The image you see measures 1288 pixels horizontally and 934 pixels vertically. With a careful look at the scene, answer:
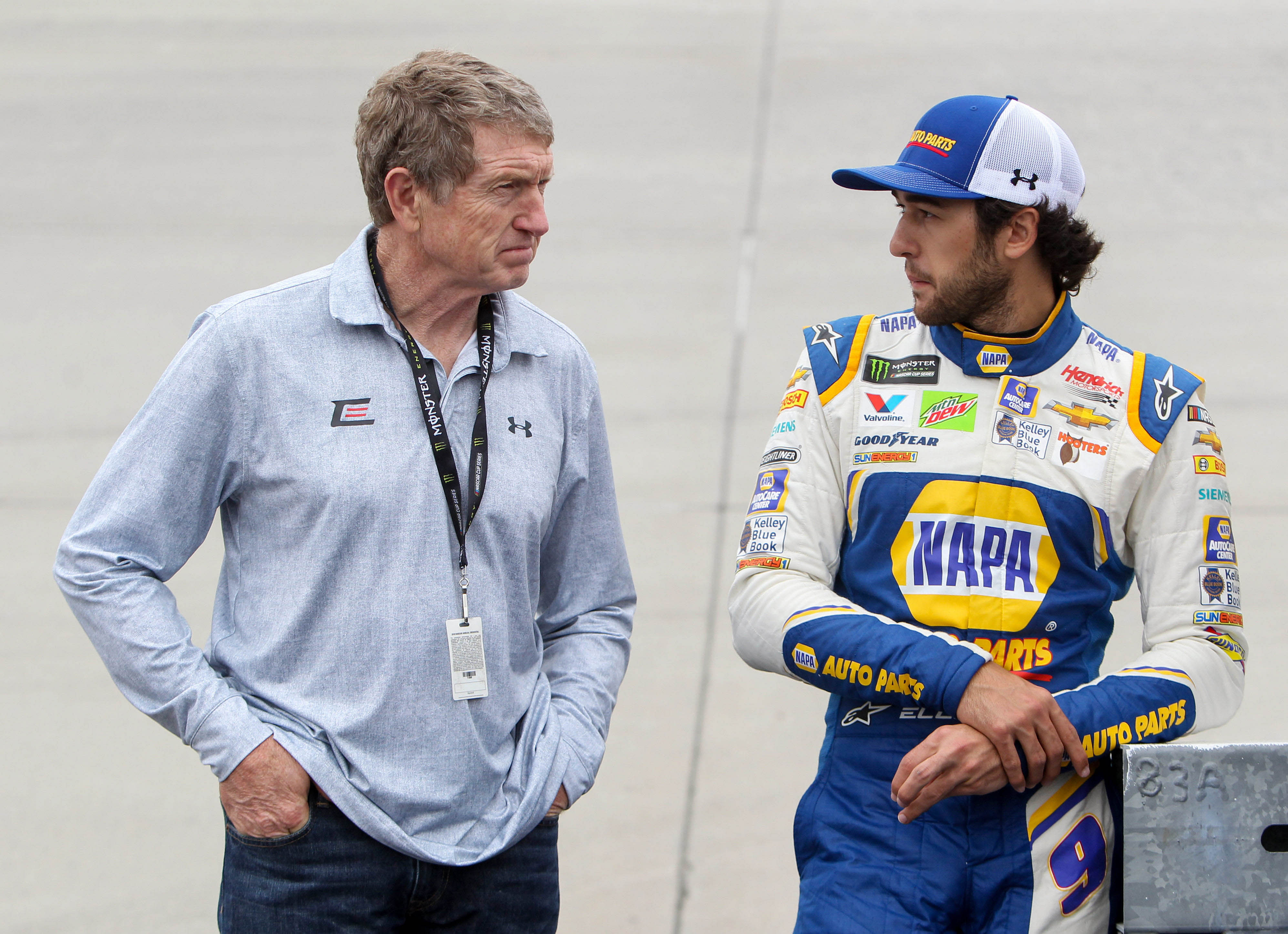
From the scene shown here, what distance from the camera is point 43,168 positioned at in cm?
890

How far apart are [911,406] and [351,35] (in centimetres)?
989

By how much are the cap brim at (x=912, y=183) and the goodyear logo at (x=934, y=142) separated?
36 mm

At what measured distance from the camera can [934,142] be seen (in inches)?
83.4

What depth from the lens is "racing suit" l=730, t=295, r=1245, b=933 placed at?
196cm

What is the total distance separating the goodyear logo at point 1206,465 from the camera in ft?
6.67

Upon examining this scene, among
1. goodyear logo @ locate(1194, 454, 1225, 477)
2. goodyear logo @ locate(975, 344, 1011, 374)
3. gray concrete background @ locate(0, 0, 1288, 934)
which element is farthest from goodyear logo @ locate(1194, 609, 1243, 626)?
gray concrete background @ locate(0, 0, 1288, 934)

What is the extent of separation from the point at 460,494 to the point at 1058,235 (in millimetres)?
1021

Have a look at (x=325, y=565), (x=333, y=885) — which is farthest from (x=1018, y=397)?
(x=333, y=885)

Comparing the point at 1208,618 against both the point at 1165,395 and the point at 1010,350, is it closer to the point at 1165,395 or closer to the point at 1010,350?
the point at 1165,395

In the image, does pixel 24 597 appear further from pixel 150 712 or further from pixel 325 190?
pixel 325 190

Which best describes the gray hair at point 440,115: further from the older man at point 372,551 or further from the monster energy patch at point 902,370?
the monster energy patch at point 902,370

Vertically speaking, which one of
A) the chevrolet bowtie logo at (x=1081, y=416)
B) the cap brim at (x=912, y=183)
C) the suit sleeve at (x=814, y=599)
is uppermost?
the cap brim at (x=912, y=183)

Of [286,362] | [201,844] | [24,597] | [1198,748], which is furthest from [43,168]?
[1198,748]

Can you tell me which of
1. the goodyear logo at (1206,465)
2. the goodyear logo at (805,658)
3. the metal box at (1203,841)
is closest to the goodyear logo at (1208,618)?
the goodyear logo at (1206,465)
